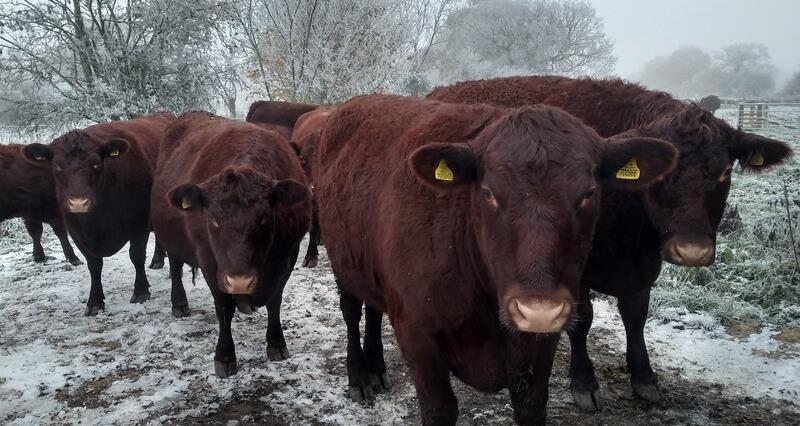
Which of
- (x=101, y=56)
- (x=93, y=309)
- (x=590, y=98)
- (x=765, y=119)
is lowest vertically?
(x=93, y=309)

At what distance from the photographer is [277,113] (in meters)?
14.2

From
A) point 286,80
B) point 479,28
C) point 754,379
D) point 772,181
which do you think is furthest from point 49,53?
point 479,28

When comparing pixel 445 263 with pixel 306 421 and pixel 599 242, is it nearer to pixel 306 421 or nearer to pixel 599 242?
pixel 599 242

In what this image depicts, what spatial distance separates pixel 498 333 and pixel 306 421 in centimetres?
190

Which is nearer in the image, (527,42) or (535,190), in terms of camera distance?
(535,190)

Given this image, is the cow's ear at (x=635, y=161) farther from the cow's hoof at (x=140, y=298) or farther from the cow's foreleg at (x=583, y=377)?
the cow's hoof at (x=140, y=298)

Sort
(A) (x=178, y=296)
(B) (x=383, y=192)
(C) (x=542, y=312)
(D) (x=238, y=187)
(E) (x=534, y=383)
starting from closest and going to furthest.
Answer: (C) (x=542, y=312) < (E) (x=534, y=383) < (B) (x=383, y=192) < (D) (x=238, y=187) < (A) (x=178, y=296)

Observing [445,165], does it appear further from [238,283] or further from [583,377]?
[583,377]

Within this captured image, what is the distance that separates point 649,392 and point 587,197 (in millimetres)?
2450

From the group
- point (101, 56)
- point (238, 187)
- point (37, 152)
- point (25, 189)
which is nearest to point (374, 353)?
point (238, 187)

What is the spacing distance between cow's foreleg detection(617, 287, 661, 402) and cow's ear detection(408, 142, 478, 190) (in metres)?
2.20

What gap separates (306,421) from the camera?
11.9ft

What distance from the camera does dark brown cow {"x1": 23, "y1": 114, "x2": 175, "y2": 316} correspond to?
18.2ft

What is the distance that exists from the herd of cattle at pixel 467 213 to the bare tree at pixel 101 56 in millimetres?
9955
